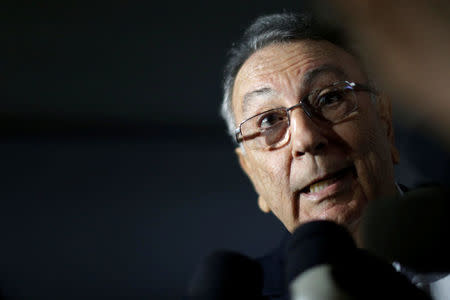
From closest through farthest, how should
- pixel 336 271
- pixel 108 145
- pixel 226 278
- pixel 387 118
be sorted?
1. pixel 336 271
2. pixel 226 278
3. pixel 387 118
4. pixel 108 145

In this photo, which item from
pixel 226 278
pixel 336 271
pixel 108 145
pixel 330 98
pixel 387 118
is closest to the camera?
pixel 336 271

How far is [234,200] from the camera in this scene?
1.89 meters

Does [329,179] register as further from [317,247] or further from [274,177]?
[317,247]

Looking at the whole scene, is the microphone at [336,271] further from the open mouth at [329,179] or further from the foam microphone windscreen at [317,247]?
the open mouth at [329,179]

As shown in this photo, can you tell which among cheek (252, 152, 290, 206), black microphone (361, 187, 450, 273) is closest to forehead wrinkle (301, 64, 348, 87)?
cheek (252, 152, 290, 206)

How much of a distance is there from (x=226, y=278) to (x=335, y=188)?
55 cm

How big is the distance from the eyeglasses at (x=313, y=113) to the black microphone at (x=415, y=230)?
1.74 feet

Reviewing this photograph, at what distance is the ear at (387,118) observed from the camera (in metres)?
1.24

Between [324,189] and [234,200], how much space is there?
87 centimetres

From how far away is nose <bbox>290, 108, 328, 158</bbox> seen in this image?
3.44ft

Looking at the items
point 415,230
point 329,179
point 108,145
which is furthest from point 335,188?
point 108,145

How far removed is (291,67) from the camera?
1197 mm

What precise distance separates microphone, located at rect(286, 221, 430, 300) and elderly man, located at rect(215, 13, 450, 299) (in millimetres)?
474

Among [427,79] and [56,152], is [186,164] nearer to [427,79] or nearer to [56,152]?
[56,152]
